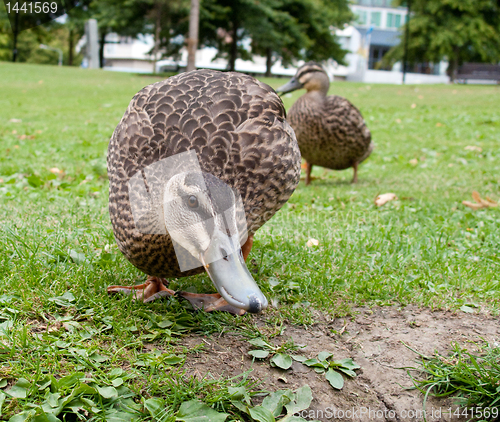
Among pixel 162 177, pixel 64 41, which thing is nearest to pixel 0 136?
pixel 162 177

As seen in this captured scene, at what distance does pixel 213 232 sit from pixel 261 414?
0.72 m

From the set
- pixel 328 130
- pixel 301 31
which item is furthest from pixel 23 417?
pixel 301 31

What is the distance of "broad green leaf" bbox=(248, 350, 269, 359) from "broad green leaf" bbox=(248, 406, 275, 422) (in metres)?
0.34

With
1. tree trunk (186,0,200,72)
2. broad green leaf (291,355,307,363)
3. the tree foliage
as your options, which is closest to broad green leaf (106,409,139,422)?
broad green leaf (291,355,307,363)

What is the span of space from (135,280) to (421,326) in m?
1.62

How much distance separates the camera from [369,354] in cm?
224

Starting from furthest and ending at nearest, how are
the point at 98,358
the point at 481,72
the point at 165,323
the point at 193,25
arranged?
the point at 481,72, the point at 193,25, the point at 165,323, the point at 98,358

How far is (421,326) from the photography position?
2.46m

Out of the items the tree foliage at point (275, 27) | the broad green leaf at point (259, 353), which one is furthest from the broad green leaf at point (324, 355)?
the tree foliage at point (275, 27)

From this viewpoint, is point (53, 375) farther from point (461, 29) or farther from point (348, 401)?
point (461, 29)

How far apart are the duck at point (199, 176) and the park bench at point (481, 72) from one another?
90.8ft

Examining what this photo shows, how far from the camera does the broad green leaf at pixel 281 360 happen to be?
6.89 feet

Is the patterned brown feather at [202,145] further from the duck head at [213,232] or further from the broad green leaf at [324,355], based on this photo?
the broad green leaf at [324,355]

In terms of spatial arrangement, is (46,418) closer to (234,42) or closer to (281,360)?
(281,360)
